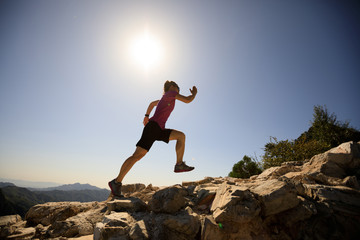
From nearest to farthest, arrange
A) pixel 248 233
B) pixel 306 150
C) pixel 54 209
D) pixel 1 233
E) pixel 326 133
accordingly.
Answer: pixel 248 233, pixel 1 233, pixel 54 209, pixel 306 150, pixel 326 133

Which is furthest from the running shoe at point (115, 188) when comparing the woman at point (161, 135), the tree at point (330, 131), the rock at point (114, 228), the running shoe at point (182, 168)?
the tree at point (330, 131)

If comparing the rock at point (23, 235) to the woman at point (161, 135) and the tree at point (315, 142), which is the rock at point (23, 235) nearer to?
the woman at point (161, 135)

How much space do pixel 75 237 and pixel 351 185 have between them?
4761mm

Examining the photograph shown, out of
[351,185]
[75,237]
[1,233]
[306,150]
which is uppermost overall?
[306,150]

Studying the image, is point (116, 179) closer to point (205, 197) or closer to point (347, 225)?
point (205, 197)

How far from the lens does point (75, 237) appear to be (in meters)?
2.22

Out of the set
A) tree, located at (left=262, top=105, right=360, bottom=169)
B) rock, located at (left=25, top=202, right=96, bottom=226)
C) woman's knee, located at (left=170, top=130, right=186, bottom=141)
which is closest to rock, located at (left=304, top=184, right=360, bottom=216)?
woman's knee, located at (left=170, top=130, right=186, bottom=141)

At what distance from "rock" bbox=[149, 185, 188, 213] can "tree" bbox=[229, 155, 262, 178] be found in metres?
12.6

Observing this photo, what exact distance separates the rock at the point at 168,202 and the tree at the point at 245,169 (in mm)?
12638

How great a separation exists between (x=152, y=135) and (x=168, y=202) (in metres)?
1.56

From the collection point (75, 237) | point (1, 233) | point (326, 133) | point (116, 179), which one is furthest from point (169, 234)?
point (326, 133)

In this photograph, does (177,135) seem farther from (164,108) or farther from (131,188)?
(131,188)

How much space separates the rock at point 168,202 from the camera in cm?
230

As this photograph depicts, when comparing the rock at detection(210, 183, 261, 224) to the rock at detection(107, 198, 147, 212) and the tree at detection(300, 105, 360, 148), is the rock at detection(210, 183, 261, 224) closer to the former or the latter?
the rock at detection(107, 198, 147, 212)
